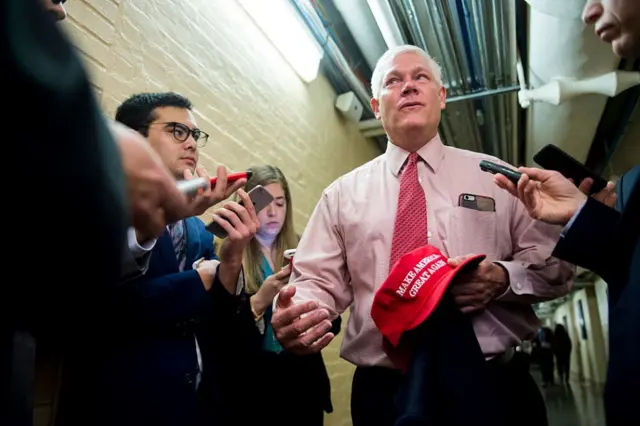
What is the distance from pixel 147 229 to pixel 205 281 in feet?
2.14

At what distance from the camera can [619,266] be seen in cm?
80

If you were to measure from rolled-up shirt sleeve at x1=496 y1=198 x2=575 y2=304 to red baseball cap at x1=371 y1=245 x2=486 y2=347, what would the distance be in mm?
131

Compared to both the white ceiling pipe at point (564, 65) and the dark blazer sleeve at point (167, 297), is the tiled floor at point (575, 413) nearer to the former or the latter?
the white ceiling pipe at point (564, 65)

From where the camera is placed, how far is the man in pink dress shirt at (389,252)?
3.46 ft

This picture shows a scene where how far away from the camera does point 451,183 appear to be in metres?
1.35

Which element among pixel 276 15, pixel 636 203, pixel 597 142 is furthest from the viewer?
pixel 597 142

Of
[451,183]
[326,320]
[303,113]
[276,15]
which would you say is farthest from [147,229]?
[303,113]

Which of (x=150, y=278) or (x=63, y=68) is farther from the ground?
(x=63, y=68)

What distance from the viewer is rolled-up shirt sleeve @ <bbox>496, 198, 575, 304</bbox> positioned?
108 centimetres

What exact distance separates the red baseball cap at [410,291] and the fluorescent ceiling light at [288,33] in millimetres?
1919

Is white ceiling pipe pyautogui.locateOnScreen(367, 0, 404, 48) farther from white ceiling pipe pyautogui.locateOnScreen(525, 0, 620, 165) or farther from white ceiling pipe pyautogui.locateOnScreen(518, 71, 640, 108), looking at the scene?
white ceiling pipe pyautogui.locateOnScreen(518, 71, 640, 108)

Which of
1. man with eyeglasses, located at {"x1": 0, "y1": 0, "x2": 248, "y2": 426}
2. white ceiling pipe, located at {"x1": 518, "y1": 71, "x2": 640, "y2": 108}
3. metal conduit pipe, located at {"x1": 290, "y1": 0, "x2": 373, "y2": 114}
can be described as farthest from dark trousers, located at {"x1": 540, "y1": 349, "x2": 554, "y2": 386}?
man with eyeglasses, located at {"x1": 0, "y1": 0, "x2": 248, "y2": 426}

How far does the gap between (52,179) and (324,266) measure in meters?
0.97

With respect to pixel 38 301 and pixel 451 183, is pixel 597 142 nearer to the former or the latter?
pixel 451 183
